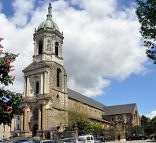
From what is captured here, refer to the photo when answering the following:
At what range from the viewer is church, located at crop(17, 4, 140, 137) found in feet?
243

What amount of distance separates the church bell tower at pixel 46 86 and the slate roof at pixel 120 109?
39.3 metres

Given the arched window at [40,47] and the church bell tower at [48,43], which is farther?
the arched window at [40,47]

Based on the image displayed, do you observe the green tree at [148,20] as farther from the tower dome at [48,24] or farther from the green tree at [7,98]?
the tower dome at [48,24]

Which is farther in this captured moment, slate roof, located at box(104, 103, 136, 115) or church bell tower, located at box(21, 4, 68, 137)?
slate roof, located at box(104, 103, 136, 115)

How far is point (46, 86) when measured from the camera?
75.8 metres

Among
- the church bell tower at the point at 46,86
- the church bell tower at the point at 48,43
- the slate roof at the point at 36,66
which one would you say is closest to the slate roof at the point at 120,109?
the church bell tower at the point at 46,86

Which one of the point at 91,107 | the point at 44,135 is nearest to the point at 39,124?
→ the point at 44,135

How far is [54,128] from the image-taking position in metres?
71.2

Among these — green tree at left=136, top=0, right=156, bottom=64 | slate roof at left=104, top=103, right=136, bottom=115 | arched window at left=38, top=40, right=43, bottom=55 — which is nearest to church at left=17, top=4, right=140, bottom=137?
arched window at left=38, top=40, right=43, bottom=55

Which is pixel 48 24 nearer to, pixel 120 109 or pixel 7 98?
pixel 120 109

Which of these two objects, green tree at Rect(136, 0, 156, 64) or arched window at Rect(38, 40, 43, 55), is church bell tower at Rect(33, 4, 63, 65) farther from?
green tree at Rect(136, 0, 156, 64)

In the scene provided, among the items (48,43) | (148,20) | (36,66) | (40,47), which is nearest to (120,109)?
(40,47)

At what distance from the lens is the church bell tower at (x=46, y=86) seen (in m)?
73.9

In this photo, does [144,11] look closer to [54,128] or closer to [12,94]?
[12,94]
